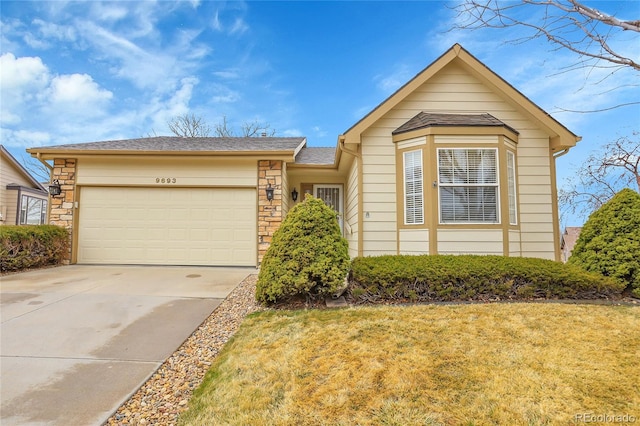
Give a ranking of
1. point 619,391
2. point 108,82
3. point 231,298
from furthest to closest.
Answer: point 108,82 < point 231,298 < point 619,391

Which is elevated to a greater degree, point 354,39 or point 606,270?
point 354,39

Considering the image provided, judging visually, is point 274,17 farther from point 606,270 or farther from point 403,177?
point 606,270

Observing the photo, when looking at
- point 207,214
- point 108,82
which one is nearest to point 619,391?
point 207,214

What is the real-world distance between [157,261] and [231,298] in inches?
178

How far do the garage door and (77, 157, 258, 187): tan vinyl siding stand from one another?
0.76 ft

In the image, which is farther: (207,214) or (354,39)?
(354,39)

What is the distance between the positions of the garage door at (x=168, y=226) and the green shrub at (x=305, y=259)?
398 cm

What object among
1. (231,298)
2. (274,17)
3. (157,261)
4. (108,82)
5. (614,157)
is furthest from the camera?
(108,82)

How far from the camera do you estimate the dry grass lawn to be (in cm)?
211

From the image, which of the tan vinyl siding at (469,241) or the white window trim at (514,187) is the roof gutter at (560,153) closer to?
the white window trim at (514,187)

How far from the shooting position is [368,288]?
186 inches

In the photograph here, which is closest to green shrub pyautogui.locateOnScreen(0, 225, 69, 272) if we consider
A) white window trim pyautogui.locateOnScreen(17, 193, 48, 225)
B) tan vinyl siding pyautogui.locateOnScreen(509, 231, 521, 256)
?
white window trim pyautogui.locateOnScreen(17, 193, 48, 225)

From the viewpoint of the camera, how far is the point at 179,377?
2764 mm

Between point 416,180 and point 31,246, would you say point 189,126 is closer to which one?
point 31,246
